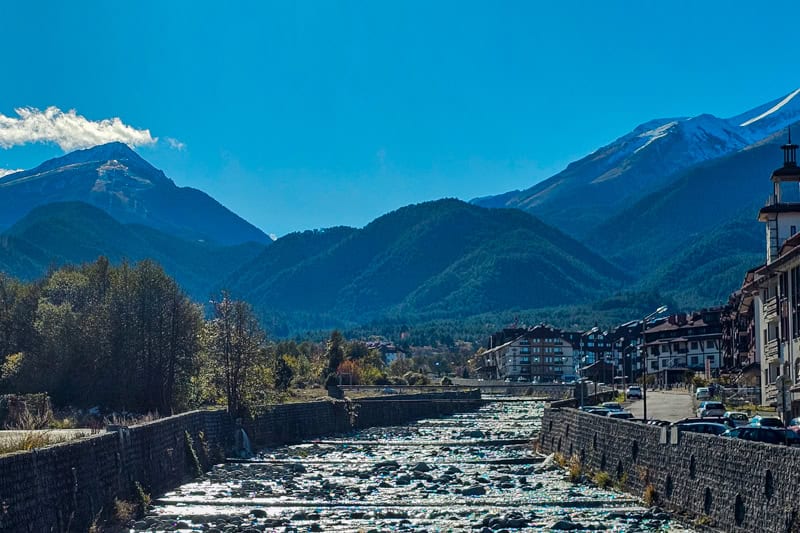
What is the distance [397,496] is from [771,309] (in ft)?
111

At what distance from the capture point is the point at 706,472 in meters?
32.4

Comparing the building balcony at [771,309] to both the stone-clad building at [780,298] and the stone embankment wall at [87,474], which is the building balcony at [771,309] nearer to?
the stone-clad building at [780,298]

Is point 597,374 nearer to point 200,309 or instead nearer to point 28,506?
point 200,309

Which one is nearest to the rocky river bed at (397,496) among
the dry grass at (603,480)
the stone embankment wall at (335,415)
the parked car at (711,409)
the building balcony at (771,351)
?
the dry grass at (603,480)

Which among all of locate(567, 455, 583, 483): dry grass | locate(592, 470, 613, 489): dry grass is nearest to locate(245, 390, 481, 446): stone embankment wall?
locate(567, 455, 583, 483): dry grass

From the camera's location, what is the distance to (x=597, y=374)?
7101 inches

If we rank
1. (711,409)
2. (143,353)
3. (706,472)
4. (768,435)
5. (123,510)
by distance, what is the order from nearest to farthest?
(706,472), (123,510), (768,435), (711,409), (143,353)

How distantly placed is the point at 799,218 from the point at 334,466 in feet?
118

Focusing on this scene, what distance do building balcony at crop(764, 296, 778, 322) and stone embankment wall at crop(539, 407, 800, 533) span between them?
79.1ft


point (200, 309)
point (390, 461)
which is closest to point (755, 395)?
point (390, 461)

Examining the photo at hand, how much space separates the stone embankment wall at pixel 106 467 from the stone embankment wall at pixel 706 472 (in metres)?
17.1

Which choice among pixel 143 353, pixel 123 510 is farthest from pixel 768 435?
pixel 143 353

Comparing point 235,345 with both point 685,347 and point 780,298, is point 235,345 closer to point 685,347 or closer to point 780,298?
point 780,298

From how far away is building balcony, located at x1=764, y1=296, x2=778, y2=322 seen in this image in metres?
67.7
